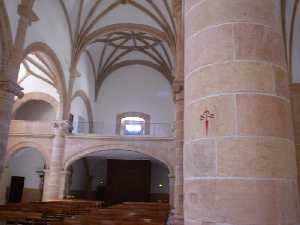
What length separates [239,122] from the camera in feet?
8.07

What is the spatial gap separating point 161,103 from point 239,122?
20821 millimetres

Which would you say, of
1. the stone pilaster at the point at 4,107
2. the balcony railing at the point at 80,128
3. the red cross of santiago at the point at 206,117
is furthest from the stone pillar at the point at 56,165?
the red cross of santiago at the point at 206,117

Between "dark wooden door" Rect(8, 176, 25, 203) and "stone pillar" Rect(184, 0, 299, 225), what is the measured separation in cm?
1936

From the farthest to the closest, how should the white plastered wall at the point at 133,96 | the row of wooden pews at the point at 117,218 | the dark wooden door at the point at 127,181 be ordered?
the white plastered wall at the point at 133,96, the dark wooden door at the point at 127,181, the row of wooden pews at the point at 117,218

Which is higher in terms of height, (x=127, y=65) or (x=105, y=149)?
(x=127, y=65)

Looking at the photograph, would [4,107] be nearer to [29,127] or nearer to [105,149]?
[105,149]

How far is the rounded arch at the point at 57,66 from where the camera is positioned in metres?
13.3

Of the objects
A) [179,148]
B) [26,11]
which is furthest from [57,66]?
[179,148]

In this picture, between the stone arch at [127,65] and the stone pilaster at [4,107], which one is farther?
the stone arch at [127,65]

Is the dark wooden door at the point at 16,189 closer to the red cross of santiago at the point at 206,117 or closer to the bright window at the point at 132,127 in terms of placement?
the bright window at the point at 132,127

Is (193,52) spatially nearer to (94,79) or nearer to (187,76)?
(187,76)

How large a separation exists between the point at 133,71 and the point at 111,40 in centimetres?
360

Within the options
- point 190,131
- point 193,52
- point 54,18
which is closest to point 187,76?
point 193,52

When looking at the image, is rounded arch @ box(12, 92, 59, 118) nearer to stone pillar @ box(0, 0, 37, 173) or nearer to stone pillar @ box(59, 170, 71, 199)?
stone pillar @ box(59, 170, 71, 199)
